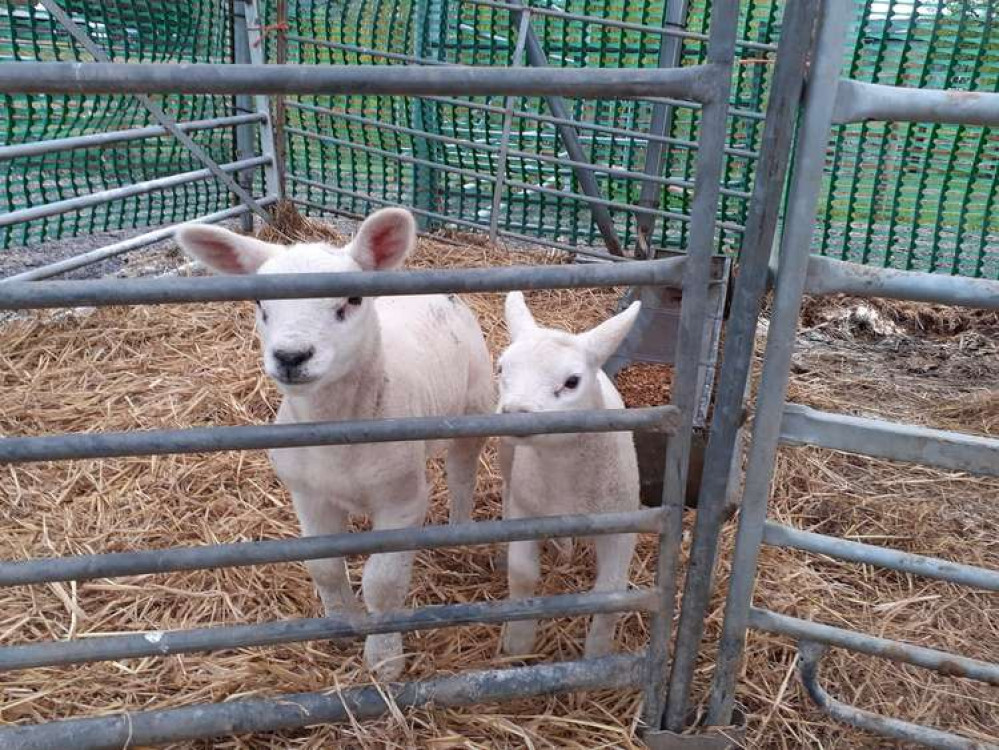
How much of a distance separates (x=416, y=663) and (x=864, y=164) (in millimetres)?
4923

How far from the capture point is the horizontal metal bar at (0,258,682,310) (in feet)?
5.48

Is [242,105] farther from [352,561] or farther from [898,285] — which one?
[898,285]

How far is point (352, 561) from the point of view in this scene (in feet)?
10.8

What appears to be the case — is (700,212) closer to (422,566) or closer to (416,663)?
(416,663)

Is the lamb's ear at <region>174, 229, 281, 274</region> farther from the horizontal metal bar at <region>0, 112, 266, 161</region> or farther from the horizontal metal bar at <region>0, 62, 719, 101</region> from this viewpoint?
the horizontal metal bar at <region>0, 112, 266, 161</region>

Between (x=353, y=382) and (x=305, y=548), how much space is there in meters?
0.60

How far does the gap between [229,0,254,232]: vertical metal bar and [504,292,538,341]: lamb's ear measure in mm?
4006

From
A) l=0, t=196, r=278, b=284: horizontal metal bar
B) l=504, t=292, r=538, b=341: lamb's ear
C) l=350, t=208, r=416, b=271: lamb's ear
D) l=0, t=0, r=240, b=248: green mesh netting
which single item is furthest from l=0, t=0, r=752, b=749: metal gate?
l=0, t=0, r=240, b=248: green mesh netting

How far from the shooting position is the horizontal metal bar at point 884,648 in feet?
6.74

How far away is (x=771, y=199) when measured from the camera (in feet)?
5.77

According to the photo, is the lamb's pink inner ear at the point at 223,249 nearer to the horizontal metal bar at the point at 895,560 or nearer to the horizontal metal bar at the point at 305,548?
the horizontal metal bar at the point at 305,548

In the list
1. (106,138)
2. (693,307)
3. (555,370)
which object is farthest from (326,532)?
(106,138)

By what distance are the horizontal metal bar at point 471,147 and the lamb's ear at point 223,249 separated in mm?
3480

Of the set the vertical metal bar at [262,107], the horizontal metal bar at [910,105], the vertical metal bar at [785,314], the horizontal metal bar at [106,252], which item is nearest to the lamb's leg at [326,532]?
the vertical metal bar at [785,314]
